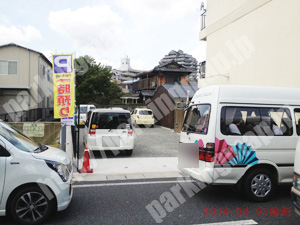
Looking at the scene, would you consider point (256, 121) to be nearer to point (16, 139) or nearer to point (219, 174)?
point (219, 174)

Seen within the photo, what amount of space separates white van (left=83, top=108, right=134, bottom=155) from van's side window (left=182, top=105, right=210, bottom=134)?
3.30m

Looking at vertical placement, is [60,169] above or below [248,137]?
below

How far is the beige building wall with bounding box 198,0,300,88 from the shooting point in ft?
28.0

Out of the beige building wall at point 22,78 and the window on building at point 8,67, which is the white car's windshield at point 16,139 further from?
the window on building at point 8,67

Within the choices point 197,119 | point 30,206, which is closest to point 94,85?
point 197,119

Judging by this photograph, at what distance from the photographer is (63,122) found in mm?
7000

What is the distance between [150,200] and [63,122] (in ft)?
11.9

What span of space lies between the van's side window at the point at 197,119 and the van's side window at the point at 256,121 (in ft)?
1.08

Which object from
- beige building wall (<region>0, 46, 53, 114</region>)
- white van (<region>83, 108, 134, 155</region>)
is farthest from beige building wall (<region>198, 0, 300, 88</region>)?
beige building wall (<region>0, 46, 53, 114</region>)

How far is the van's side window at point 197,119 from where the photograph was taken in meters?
4.71

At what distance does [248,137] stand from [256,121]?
1.28 feet

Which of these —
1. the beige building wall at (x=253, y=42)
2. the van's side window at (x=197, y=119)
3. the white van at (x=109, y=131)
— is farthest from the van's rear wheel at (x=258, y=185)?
the beige building wall at (x=253, y=42)

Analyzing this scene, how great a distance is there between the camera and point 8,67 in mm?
20531

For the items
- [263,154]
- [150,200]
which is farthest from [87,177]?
[263,154]
